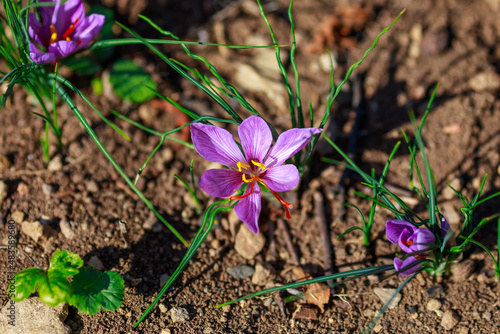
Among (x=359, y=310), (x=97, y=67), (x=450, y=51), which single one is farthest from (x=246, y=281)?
(x=450, y=51)

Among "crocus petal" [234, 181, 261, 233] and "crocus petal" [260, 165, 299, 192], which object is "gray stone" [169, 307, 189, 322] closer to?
"crocus petal" [234, 181, 261, 233]

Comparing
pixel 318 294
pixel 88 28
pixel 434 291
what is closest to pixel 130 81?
pixel 88 28

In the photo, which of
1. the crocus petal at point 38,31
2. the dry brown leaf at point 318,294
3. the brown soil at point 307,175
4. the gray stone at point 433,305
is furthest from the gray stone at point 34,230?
the gray stone at point 433,305

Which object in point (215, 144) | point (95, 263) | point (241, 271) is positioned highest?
point (215, 144)

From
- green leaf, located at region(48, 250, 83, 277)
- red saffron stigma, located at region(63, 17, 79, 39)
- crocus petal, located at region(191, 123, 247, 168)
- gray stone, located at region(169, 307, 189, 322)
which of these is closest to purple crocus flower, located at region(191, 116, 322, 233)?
crocus petal, located at region(191, 123, 247, 168)

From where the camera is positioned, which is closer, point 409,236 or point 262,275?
point 409,236

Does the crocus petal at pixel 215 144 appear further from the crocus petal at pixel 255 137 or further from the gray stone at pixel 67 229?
the gray stone at pixel 67 229

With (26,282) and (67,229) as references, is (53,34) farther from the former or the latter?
(26,282)
